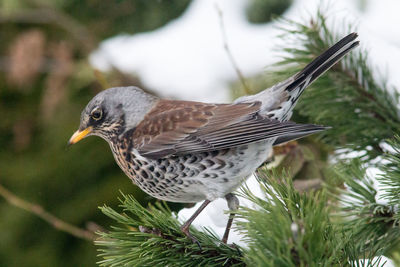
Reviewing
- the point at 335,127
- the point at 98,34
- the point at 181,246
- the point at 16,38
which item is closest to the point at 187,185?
the point at 181,246

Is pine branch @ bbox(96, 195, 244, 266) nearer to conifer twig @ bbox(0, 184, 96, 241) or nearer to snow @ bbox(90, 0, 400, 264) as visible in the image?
conifer twig @ bbox(0, 184, 96, 241)

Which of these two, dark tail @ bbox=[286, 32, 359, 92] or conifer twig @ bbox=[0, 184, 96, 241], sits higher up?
dark tail @ bbox=[286, 32, 359, 92]

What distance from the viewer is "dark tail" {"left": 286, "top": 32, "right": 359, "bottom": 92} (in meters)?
1.56

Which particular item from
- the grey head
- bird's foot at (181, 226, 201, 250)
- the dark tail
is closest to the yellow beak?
the grey head

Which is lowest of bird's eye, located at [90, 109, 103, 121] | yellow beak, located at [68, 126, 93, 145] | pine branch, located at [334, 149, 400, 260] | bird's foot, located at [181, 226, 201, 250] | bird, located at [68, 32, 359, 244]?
pine branch, located at [334, 149, 400, 260]

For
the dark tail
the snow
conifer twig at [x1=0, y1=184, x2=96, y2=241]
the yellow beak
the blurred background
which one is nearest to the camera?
the dark tail

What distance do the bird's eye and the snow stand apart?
4.04 ft

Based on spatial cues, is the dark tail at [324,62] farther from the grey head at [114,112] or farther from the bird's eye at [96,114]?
the bird's eye at [96,114]

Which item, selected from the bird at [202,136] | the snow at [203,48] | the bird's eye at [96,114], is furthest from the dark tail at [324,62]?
the snow at [203,48]

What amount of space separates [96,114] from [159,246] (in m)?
0.65

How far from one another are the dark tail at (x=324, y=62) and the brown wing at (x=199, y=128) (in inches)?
6.3

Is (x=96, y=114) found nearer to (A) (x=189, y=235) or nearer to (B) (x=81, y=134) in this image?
(B) (x=81, y=134)

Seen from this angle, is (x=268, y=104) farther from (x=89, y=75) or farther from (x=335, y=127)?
(x=89, y=75)

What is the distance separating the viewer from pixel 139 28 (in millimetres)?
3332
